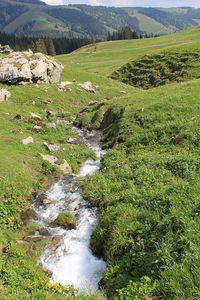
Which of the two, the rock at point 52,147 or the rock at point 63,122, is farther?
the rock at point 63,122

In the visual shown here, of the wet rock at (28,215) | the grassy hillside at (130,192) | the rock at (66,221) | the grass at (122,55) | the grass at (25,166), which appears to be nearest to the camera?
the grassy hillside at (130,192)

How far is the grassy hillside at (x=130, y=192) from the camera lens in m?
13.9

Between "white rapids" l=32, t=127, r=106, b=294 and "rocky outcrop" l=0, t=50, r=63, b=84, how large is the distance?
92.8ft

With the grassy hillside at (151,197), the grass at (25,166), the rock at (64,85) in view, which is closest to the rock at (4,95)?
the grass at (25,166)

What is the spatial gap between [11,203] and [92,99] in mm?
35420

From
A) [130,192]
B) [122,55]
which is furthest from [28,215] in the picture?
[122,55]

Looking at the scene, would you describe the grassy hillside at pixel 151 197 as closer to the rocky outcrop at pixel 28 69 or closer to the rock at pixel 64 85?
the rock at pixel 64 85

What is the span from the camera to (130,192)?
21500mm

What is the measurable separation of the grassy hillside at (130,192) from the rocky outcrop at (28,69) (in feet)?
25.6

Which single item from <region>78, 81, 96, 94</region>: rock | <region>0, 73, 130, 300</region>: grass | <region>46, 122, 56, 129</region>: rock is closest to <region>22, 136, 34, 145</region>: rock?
<region>0, 73, 130, 300</region>: grass

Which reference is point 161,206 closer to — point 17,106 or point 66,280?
point 66,280

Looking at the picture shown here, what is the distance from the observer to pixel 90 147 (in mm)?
35125

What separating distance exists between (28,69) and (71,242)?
38364 mm

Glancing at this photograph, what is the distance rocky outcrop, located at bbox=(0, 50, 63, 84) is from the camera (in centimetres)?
5141
